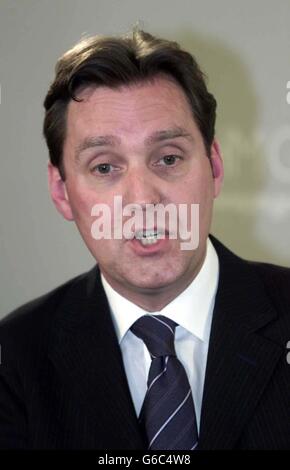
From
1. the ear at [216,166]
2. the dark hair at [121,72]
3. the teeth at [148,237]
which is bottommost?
the teeth at [148,237]

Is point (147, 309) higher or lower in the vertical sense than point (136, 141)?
lower

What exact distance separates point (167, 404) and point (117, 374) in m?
0.09

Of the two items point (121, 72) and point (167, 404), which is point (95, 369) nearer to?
point (167, 404)

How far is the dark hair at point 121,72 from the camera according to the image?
1063mm

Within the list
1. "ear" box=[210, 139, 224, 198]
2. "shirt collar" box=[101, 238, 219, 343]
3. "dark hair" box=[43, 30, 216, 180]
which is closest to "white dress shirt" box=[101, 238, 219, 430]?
"shirt collar" box=[101, 238, 219, 343]

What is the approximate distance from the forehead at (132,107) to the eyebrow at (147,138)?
12mm

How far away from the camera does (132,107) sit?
1.05 metres

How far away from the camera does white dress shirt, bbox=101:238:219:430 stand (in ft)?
3.53

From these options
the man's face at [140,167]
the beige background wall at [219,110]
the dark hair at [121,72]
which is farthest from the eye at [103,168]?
the beige background wall at [219,110]

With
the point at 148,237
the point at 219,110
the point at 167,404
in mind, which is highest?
the point at 219,110

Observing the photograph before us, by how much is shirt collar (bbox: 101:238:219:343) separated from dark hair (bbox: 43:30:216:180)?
0.67 ft

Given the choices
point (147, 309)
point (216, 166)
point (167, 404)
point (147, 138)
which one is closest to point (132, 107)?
point (147, 138)

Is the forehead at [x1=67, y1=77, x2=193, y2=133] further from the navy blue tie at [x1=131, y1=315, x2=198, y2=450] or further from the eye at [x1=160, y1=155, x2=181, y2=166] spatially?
the navy blue tie at [x1=131, y1=315, x2=198, y2=450]

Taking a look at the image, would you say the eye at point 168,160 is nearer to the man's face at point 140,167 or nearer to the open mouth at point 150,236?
the man's face at point 140,167
